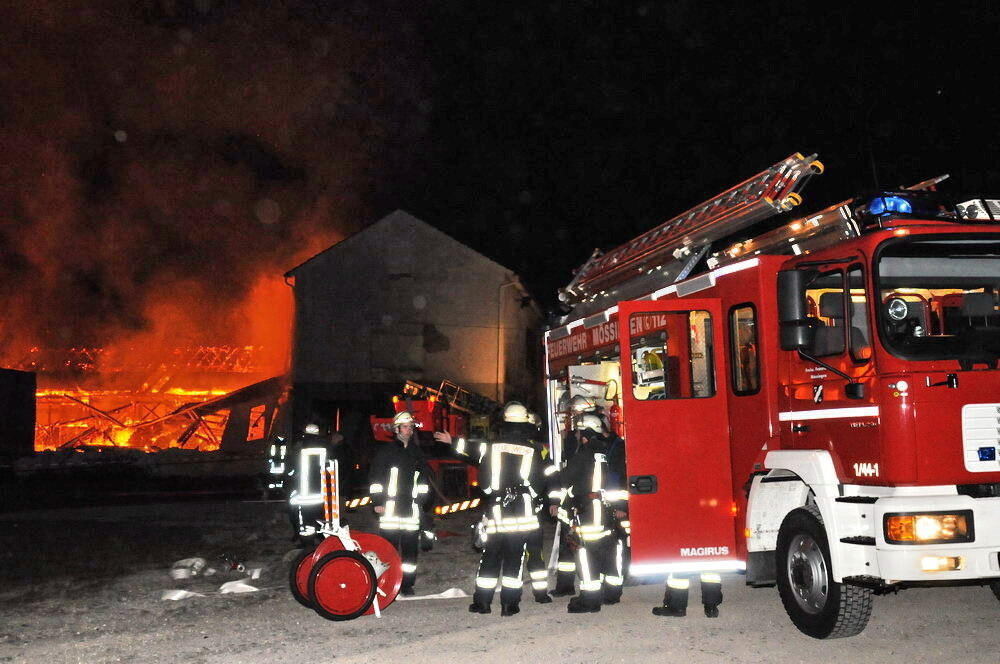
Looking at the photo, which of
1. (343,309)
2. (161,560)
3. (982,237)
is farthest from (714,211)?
(343,309)

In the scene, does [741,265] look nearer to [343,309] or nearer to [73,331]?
[343,309]

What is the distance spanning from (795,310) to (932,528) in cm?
142

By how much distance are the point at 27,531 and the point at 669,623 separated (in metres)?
11.0

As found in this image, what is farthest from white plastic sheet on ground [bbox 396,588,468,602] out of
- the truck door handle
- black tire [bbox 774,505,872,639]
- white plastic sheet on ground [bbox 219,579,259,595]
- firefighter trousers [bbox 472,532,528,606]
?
black tire [bbox 774,505,872,639]

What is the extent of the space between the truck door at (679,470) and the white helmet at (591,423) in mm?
597

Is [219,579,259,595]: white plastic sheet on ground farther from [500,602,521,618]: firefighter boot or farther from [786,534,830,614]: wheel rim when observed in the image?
[786,534,830,614]: wheel rim

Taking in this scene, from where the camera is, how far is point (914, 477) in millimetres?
5176

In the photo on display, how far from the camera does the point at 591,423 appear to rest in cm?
719

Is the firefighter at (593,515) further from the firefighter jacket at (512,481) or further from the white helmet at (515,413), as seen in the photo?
the white helmet at (515,413)

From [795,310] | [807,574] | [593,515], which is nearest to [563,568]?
[593,515]

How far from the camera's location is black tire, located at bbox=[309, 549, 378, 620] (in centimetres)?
657

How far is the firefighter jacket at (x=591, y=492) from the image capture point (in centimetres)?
707

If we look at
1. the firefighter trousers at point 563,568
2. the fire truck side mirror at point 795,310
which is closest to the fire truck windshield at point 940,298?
the fire truck side mirror at point 795,310

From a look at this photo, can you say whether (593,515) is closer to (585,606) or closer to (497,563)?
(585,606)
